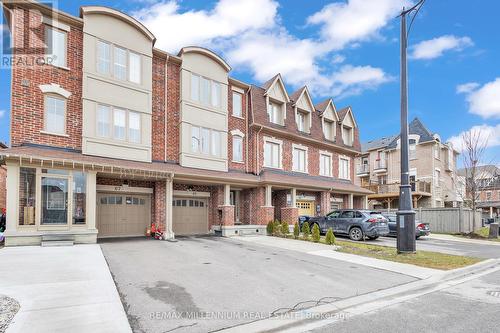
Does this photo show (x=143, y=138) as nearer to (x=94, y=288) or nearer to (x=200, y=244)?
(x=200, y=244)

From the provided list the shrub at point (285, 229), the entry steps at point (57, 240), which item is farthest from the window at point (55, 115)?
the shrub at point (285, 229)

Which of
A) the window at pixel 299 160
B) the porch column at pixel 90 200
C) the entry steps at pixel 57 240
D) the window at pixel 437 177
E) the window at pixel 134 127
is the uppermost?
the window at pixel 134 127

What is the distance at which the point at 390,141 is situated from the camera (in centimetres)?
4097

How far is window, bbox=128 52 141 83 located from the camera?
53.5ft

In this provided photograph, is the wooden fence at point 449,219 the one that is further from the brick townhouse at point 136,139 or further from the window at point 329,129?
the window at point 329,129

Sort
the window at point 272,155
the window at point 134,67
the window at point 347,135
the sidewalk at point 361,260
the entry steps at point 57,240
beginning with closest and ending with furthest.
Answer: the sidewalk at point 361,260, the entry steps at point 57,240, the window at point 134,67, the window at point 272,155, the window at point 347,135

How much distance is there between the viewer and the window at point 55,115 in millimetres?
13781

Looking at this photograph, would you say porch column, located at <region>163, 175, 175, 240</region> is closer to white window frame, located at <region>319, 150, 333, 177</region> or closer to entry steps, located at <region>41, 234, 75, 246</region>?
entry steps, located at <region>41, 234, 75, 246</region>

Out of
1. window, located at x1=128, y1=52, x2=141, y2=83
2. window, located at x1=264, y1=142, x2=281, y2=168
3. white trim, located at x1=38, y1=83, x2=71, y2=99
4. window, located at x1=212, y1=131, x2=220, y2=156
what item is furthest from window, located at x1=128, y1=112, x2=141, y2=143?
window, located at x1=264, y1=142, x2=281, y2=168

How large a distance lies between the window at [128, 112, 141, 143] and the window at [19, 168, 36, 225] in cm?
460

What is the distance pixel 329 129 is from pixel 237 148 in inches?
394

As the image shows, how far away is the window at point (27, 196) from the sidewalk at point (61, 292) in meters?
1.94

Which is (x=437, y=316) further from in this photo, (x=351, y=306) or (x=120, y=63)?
(x=120, y=63)

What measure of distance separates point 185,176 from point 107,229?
453cm
